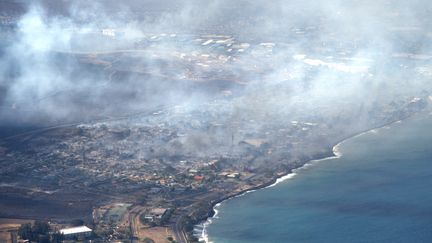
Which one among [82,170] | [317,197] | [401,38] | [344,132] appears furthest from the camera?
[401,38]

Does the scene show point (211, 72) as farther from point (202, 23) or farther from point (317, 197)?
point (317, 197)

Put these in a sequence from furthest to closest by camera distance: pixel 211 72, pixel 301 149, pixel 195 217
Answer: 1. pixel 211 72
2. pixel 301 149
3. pixel 195 217

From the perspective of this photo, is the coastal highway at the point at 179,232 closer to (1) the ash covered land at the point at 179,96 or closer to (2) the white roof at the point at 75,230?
(1) the ash covered land at the point at 179,96

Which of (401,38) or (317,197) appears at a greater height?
(401,38)

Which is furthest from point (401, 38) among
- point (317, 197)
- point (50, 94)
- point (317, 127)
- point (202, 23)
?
point (317, 197)

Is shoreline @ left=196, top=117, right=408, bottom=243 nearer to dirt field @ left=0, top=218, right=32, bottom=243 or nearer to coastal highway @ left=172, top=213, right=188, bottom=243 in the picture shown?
coastal highway @ left=172, top=213, right=188, bottom=243

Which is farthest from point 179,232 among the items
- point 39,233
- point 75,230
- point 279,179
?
point 279,179

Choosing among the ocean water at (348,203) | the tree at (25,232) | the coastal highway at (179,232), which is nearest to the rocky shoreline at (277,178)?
the ocean water at (348,203)
